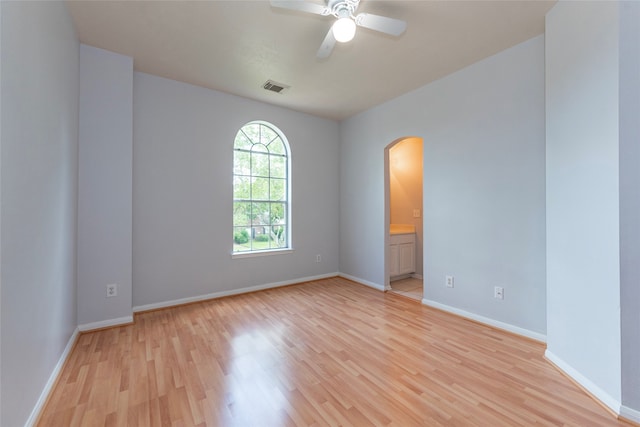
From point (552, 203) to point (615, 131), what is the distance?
2.25 ft

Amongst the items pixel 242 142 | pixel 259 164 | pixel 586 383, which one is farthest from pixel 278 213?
pixel 586 383

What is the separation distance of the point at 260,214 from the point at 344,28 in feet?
9.41

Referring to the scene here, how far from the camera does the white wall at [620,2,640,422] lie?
1508mm

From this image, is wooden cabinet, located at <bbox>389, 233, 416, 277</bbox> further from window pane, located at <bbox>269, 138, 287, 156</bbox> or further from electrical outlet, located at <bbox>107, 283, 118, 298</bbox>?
electrical outlet, located at <bbox>107, 283, 118, 298</bbox>

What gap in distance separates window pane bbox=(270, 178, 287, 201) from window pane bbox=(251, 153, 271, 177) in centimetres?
20

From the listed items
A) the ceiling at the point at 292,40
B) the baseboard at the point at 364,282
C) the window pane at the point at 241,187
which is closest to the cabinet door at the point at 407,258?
the baseboard at the point at 364,282

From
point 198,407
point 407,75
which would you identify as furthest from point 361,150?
point 198,407

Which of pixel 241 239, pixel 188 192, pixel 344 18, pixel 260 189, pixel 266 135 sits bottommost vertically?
pixel 241 239

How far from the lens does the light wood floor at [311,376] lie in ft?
5.00

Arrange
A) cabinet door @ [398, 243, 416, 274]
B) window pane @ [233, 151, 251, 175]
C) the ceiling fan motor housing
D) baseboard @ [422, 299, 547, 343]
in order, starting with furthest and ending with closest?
cabinet door @ [398, 243, 416, 274] → window pane @ [233, 151, 251, 175] → baseboard @ [422, 299, 547, 343] → the ceiling fan motor housing

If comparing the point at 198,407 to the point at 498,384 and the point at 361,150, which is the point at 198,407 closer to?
the point at 498,384

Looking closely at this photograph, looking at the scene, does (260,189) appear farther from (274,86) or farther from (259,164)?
(274,86)

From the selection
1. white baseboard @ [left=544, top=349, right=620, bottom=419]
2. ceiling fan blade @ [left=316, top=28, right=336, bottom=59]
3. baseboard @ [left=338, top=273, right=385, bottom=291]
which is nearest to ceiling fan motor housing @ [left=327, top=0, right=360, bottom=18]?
ceiling fan blade @ [left=316, top=28, right=336, bottom=59]

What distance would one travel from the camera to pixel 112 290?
2727 mm
